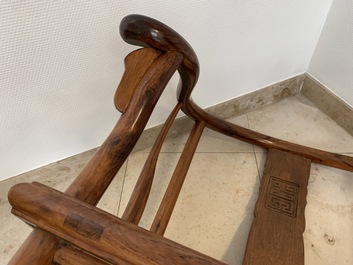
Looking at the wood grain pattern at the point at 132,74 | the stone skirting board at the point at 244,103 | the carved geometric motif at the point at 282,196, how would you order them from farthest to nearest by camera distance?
the stone skirting board at the point at 244,103 < the carved geometric motif at the point at 282,196 < the wood grain pattern at the point at 132,74

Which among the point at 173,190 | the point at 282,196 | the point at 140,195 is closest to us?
the point at 140,195

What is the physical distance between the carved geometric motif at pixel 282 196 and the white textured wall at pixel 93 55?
36cm

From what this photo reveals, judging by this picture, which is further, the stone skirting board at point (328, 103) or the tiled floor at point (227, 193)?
the stone skirting board at point (328, 103)

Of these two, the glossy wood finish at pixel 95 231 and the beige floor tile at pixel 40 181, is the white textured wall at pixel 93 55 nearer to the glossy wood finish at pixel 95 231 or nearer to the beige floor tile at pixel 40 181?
the beige floor tile at pixel 40 181

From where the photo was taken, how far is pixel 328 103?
1.12m

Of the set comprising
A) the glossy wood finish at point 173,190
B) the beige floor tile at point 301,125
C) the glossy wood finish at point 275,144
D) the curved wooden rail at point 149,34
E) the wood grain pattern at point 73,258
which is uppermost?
the curved wooden rail at point 149,34

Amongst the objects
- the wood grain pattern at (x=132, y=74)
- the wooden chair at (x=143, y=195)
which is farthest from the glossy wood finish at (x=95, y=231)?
the wood grain pattern at (x=132, y=74)

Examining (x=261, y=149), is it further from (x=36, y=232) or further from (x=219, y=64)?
(x=36, y=232)

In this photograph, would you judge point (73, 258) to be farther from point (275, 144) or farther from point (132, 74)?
point (275, 144)

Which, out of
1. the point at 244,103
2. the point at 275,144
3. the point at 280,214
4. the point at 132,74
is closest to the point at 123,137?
the point at 132,74

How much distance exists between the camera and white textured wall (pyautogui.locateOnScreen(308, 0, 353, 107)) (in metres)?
0.98

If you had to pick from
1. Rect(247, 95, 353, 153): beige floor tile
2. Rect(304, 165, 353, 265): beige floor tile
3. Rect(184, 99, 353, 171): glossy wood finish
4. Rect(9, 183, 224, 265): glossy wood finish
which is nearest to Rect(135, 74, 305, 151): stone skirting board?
Rect(247, 95, 353, 153): beige floor tile

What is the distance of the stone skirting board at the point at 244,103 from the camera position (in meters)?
1.02

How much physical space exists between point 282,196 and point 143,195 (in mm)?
427
